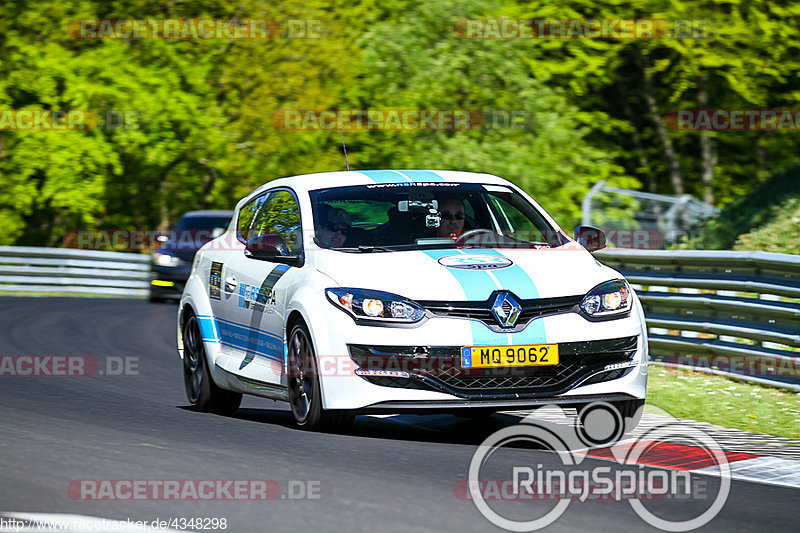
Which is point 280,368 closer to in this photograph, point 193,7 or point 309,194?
point 309,194

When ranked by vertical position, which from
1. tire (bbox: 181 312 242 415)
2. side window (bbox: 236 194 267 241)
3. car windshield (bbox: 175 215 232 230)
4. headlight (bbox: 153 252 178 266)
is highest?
side window (bbox: 236 194 267 241)

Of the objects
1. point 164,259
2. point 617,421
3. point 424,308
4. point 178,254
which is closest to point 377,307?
point 424,308

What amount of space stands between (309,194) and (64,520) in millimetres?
4171

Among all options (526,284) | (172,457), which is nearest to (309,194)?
(526,284)

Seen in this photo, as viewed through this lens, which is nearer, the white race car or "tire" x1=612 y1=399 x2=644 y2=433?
the white race car

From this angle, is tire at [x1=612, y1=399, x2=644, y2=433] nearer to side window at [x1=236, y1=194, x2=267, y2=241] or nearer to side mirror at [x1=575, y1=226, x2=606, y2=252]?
side mirror at [x1=575, y1=226, x2=606, y2=252]

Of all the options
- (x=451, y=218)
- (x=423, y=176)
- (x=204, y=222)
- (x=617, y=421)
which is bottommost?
(x=204, y=222)

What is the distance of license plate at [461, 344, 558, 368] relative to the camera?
820cm

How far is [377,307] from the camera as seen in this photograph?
27.2ft

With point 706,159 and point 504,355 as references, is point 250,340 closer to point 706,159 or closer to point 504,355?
point 504,355

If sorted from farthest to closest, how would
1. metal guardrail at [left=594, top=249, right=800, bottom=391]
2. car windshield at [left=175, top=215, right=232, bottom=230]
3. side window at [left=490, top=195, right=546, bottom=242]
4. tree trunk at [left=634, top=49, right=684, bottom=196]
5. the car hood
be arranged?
tree trunk at [left=634, top=49, right=684, bottom=196] < car windshield at [left=175, top=215, right=232, bottom=230] < metal guardrail at [left=594, top=249, right=800, bottom=391] < side window at [left=490, top=195, right=546, bottom=242] < the car hood

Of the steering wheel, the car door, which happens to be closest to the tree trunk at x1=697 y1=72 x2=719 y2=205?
the car door

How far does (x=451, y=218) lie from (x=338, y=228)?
2.62 ft

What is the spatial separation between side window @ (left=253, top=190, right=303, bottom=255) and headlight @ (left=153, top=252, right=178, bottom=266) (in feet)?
52.4
